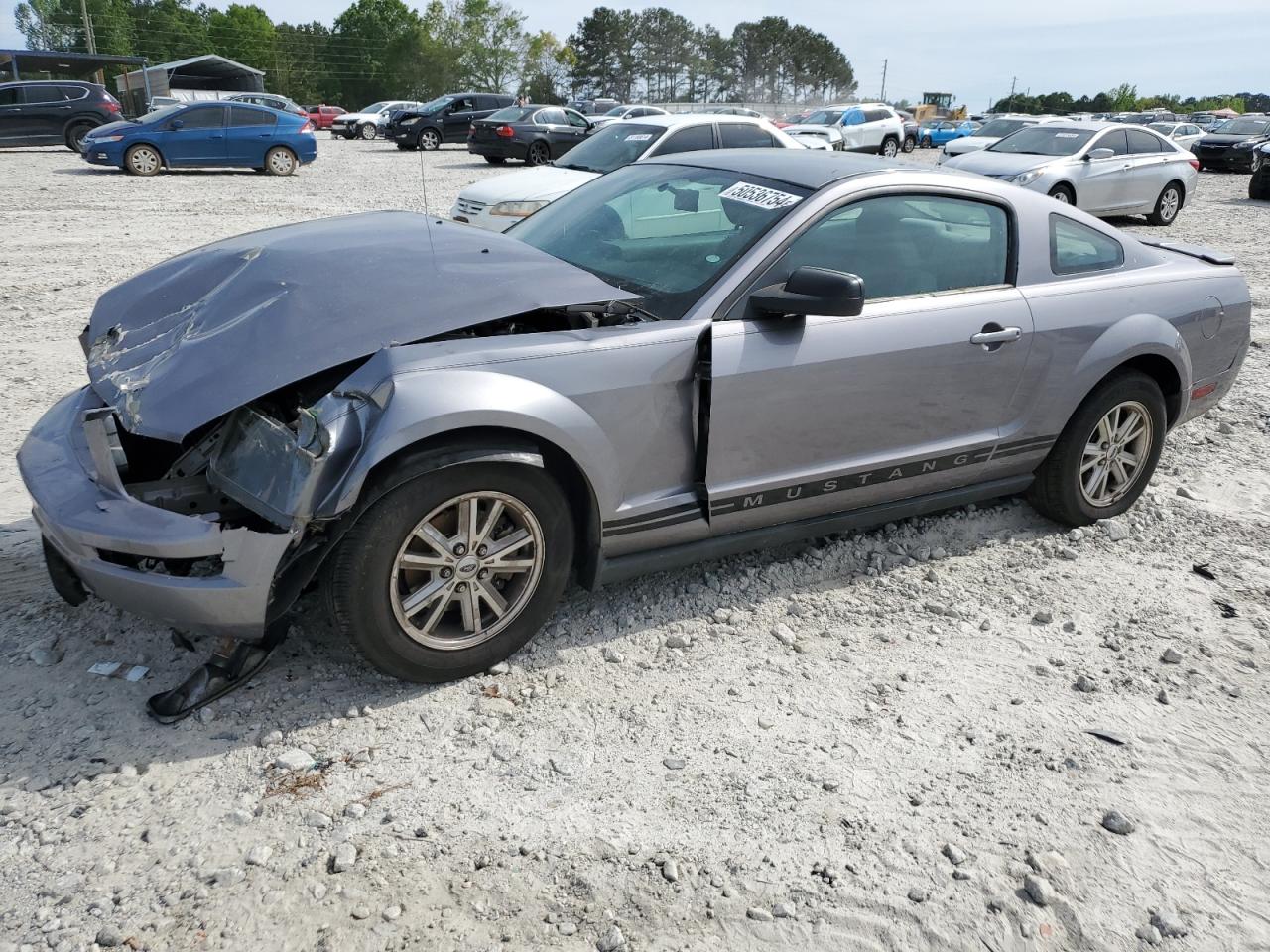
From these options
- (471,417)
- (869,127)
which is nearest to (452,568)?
(471,417)

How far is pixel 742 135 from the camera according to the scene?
1191cm

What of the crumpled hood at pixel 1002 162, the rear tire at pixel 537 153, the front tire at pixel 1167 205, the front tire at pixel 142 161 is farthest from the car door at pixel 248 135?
the front tire at pixel 1167 205

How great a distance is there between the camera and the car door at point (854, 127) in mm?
29594

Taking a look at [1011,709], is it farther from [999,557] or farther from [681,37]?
[681,37]

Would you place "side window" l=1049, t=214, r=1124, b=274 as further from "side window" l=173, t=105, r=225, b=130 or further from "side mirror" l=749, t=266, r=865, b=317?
"side window" l=173, t=105, r=225, b=130

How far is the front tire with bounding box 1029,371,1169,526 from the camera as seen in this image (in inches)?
177

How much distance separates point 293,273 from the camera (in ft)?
11.3

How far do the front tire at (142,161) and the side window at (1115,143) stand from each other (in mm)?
16691

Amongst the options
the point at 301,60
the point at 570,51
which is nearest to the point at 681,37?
the point at 570,51

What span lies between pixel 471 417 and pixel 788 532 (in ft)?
4.70

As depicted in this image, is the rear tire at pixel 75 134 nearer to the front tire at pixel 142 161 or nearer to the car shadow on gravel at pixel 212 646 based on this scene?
the front tire at pixel 142 161

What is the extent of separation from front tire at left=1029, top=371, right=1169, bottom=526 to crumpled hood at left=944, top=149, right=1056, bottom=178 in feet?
31.4

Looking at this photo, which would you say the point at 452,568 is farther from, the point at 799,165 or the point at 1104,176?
the point at 1104,176

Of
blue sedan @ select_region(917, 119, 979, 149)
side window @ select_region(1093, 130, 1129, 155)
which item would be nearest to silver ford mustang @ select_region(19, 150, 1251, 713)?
side window @ select_region(1093, 130, 1129, 155)
